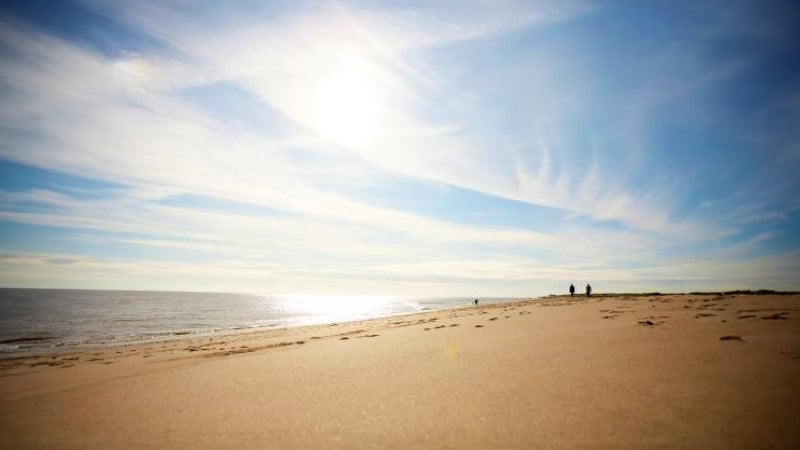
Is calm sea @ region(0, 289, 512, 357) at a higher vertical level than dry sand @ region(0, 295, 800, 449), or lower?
lower

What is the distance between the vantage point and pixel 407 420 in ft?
13.5

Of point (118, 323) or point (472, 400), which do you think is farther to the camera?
point (118, 323)

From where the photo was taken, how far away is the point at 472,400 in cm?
454

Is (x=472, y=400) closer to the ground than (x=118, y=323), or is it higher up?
higher up

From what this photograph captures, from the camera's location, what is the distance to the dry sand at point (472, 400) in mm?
3498

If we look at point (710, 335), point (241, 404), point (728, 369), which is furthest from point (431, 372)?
point (710, 335)

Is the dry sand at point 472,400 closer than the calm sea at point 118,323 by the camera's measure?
Yes

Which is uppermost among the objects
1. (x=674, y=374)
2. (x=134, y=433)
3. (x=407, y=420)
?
(x=674, y=374)

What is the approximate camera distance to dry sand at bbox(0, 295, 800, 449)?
11.5 ft

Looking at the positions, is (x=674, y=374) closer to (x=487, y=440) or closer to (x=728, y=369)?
(x=728, y=369)

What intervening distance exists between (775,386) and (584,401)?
2134 mm

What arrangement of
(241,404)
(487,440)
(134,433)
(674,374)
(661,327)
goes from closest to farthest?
1. (487,440)
2. (134,433)
3. (674,374)
4. (241,404)
5. (661,327)

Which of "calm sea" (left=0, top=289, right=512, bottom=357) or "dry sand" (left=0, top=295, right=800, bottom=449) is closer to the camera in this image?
"dry sand" (left=0, top=295, right=800, bottom=449)

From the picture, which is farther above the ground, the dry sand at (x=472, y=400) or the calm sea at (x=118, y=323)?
the dry sand at (x=472, y=400)
